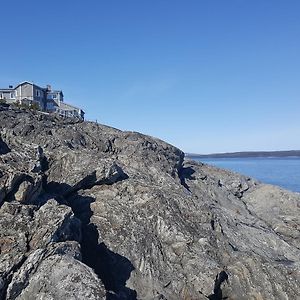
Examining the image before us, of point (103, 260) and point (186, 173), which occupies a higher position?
point (186, 173)

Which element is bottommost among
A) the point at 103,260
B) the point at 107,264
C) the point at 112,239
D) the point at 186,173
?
the point at 107,264

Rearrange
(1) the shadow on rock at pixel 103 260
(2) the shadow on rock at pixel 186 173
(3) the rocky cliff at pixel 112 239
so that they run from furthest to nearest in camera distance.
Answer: (2) the shadow on rock at pixel 186 173 < (1) the shadow on rock at pixel 103 260 < (3) the rocky cliff at pixel 112 239

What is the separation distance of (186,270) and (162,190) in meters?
6.66

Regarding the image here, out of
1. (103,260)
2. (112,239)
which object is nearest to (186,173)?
(112,239)

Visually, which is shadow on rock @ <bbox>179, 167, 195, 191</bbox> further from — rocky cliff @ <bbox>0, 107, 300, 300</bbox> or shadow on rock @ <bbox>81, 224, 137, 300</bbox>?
shadow on rock @ <bbox>81, 224, 137, 300</bbox>

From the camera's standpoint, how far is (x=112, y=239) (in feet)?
71.0

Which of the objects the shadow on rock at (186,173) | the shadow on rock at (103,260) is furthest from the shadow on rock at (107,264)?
the shadow on rock at (186,173)

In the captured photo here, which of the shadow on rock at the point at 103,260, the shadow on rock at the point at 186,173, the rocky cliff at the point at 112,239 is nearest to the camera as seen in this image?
the rocky cliff at the point at 112,239

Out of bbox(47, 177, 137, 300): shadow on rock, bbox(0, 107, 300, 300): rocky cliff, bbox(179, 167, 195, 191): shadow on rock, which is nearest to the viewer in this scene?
bbox(0, 107, 300, 300): rocky cliff

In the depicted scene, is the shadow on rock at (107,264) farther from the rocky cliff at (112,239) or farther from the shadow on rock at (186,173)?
the shadow on rock at (186,173)

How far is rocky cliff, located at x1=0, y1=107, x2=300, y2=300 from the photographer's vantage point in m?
15.7

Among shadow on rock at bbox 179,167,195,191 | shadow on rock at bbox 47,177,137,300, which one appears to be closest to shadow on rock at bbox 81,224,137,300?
shadow on rock at bbox 47,177,137,300

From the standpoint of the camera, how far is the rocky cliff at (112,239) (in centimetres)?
1569

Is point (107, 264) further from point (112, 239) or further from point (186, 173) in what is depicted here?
point (186, 173)
